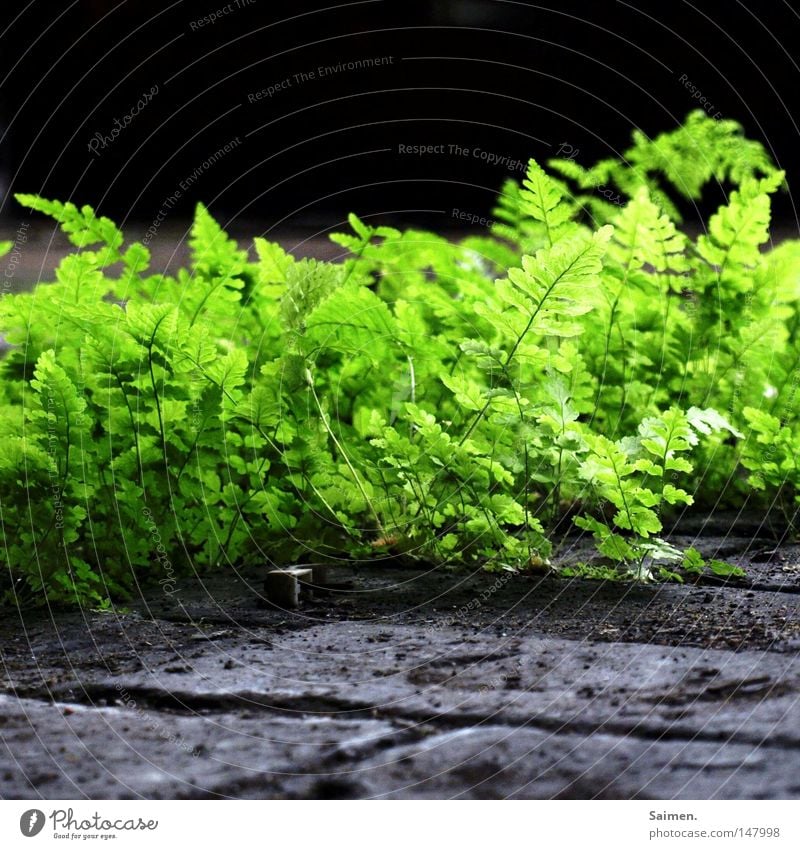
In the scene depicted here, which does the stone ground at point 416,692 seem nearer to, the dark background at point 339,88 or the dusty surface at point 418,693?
the dusty surface at point 418,693

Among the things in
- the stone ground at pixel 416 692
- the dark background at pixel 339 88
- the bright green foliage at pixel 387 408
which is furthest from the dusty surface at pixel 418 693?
the dark background at pixel 339 88

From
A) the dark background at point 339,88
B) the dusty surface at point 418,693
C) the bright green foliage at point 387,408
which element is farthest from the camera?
the dark background at point 339,88

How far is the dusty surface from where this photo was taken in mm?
1185

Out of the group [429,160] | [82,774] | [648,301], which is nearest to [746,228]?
[648,301]

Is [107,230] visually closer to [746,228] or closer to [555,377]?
[555,377]

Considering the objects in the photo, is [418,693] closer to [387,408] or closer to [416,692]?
[416,692]

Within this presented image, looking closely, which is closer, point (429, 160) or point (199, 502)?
point (199, 502)

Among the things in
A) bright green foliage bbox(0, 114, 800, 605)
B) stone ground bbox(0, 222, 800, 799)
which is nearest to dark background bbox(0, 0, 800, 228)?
bright green foliage bbox(0, 114, 800, 605)

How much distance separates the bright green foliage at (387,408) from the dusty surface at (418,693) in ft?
0.48

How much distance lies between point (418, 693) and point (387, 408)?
0.99 metres

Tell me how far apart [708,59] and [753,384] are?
95 centimetres

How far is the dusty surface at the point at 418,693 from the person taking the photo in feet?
3.89

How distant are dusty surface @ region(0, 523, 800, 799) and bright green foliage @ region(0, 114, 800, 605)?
0.15 metres
